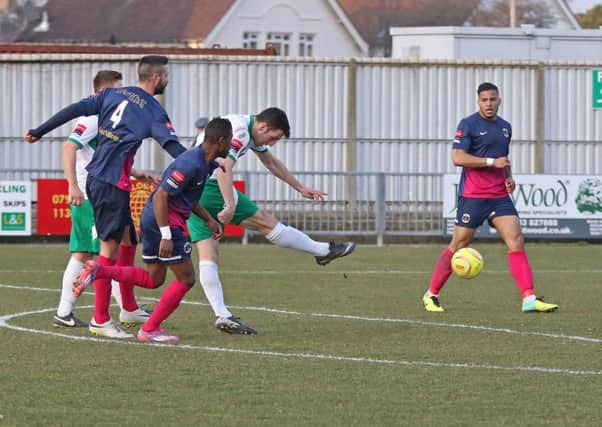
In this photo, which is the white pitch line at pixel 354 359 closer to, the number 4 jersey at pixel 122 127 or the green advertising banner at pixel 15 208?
the number 4 jersey at pixel 122 127

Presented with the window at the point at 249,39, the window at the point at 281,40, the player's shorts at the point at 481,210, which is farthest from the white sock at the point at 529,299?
the window at the point at 281,40

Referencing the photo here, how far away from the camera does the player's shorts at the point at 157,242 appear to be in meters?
10.6

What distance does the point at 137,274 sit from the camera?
10805mm

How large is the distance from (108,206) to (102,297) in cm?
68

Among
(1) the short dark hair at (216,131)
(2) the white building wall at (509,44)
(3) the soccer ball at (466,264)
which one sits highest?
(2) the white building wall at (509,44)

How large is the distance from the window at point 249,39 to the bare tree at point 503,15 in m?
15.4

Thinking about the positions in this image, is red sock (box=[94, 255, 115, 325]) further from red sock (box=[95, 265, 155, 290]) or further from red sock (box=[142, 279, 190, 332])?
red sock (box=[142, 279, 190, 332])

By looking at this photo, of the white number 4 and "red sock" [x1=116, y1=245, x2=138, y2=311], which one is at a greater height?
the white number 4

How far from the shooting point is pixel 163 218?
10.4 m

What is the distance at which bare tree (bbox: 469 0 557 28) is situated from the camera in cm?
7012

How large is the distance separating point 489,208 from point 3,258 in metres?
9.17

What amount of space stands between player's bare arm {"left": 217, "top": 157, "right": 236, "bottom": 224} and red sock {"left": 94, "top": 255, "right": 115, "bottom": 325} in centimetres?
92

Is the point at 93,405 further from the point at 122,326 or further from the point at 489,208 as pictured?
the point at 489,208

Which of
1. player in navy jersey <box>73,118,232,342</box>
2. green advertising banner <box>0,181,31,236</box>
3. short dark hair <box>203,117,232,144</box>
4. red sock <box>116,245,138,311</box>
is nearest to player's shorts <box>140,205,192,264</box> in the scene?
player in navy jersey <box>73,118,232,342</box>
